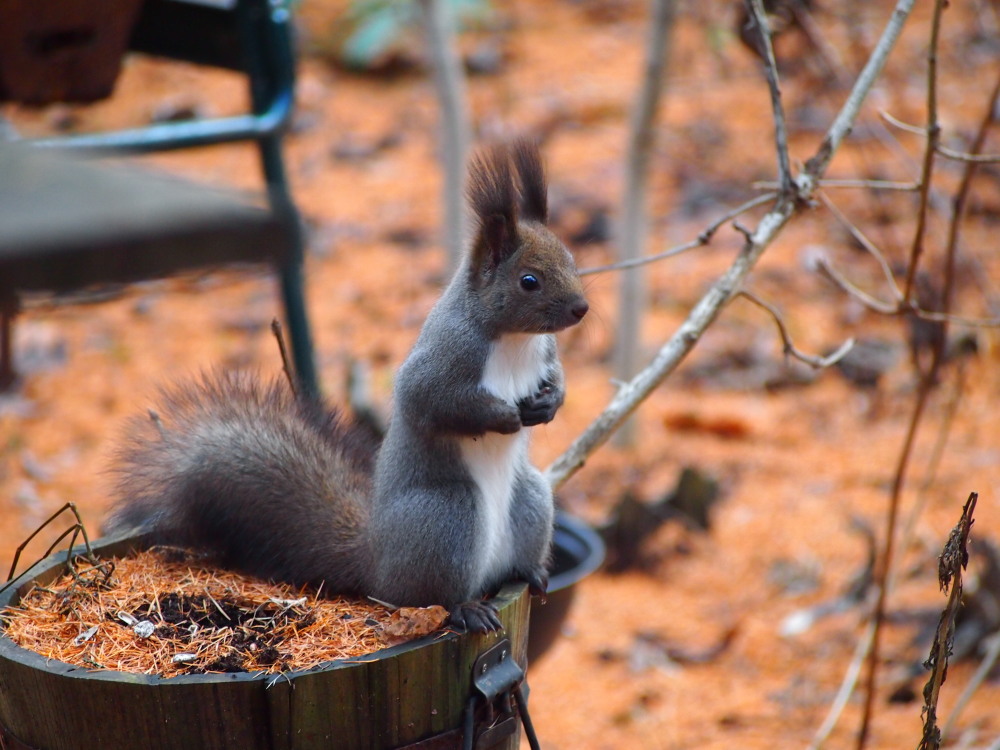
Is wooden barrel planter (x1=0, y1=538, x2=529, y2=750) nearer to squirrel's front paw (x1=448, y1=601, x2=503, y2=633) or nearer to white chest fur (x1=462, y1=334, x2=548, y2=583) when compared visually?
squirrel's front paw (x1=448, y1=601, x2=503, y2=633)

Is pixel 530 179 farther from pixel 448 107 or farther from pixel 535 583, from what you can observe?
pixel 448 107

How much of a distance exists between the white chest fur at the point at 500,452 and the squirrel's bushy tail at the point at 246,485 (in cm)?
22

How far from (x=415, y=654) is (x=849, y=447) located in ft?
11.0

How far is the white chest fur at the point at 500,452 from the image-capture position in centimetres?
181

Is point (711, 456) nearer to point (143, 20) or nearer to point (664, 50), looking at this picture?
Answer: point (664, 50)

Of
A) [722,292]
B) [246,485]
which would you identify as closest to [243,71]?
[246,485]

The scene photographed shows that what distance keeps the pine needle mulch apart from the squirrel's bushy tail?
60 mm

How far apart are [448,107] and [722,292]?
2.73m

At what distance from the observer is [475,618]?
153 centimetres

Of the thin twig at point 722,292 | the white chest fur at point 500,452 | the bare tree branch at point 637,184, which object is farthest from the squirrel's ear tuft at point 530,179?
the bare tree branch at point 637,184

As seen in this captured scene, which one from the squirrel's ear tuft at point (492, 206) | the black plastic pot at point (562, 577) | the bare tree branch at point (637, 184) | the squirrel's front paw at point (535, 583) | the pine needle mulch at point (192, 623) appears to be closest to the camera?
the pine needle mulch at point (192, 623)

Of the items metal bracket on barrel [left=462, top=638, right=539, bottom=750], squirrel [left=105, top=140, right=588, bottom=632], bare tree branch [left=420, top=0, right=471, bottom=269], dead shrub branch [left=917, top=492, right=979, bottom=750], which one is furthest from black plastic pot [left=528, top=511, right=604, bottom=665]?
bare tree branch [left=420, top=0, right=471, bottom=269]

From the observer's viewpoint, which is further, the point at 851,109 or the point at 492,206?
the point at 851,109

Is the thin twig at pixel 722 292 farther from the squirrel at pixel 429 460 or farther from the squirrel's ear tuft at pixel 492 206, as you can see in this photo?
the squirrel's ear tuft at pixel 492 206
